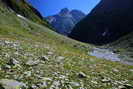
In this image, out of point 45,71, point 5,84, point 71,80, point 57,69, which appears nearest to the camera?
point 5,84

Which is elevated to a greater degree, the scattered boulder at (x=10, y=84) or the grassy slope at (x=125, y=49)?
the grassy slope at (x=125, y=49)

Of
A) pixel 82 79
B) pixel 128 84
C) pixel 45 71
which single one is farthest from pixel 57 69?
pixel 128 84

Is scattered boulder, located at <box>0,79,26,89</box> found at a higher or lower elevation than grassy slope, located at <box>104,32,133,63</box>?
lower

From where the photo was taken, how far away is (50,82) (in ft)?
36.3

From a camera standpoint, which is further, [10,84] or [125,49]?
[125,49]

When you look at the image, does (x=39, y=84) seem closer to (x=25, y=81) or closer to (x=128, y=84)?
(x=25, y=81)

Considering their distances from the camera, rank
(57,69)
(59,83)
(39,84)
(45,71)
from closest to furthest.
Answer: (39,84) < (59,83) < (45,71) < (57,69)

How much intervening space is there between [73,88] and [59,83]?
2.99 feet

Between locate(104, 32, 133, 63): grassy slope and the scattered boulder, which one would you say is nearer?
the scattered boulder

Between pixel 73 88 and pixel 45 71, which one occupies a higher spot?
pixel 45 71

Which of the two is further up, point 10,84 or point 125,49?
point 125,49

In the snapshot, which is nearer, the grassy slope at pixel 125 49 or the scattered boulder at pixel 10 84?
the scattered boulder at pixel 10 84

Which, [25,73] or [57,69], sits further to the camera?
[57,69]

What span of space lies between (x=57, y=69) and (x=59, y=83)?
10.4ft
